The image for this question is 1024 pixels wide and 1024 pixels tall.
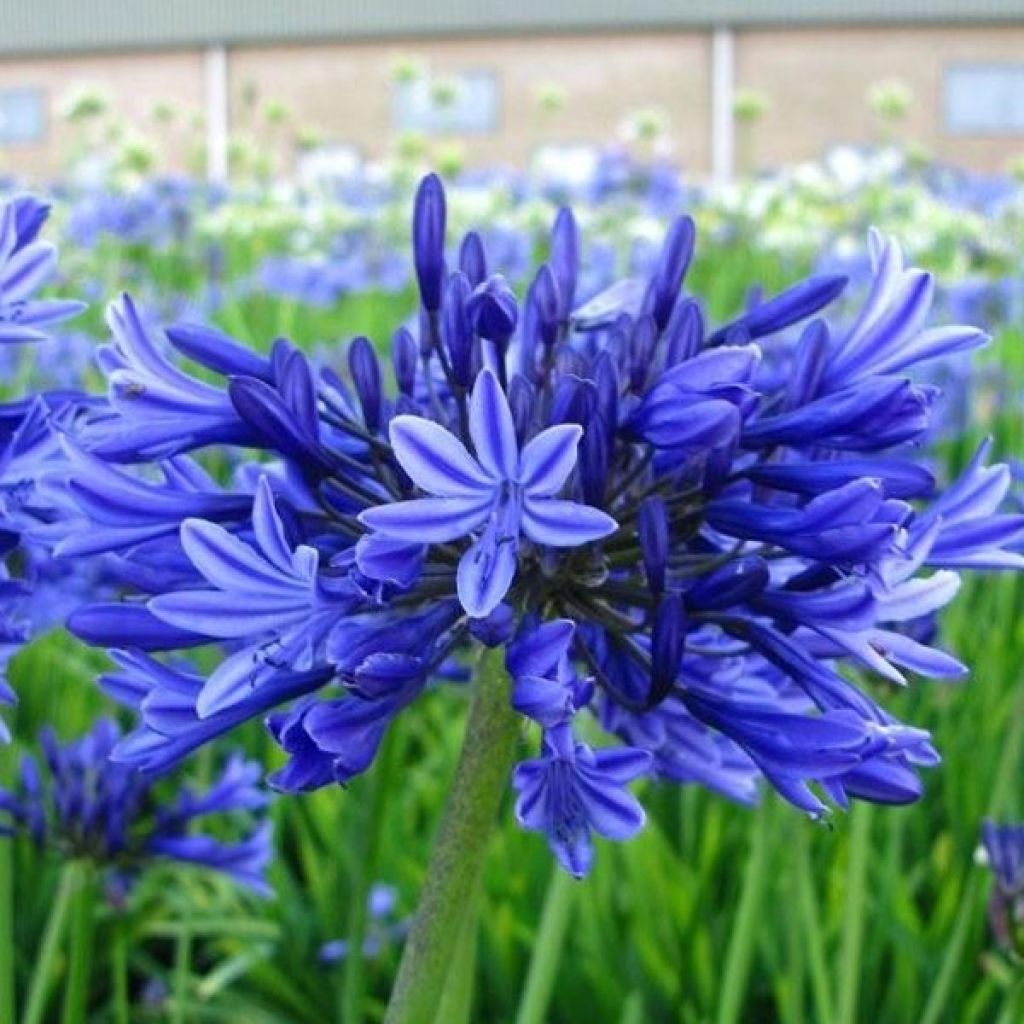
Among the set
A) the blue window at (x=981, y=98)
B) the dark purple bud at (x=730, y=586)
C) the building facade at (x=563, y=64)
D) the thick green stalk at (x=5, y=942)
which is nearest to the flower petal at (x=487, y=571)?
the dark purple bud at (x=730, y=586)

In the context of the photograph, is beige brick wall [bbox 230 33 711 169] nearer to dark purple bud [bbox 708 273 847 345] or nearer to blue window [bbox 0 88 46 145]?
blue window [bbox 0 88 46 145]

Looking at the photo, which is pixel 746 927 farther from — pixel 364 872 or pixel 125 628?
pixel 125 628

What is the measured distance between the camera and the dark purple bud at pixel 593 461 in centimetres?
90

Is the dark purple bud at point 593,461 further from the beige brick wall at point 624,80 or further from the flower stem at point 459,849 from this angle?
the beige brick wall at point 624,80

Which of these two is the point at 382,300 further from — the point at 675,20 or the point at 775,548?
the point at 675,20

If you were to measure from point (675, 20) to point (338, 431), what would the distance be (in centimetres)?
2512

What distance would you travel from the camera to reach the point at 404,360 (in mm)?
1030

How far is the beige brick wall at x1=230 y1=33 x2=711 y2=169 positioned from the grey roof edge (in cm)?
21

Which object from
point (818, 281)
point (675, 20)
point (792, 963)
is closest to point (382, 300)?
point (792, 963)

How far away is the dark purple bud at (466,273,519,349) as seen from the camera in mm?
936

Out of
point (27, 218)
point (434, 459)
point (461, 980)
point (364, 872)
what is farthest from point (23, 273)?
point (364, 872)

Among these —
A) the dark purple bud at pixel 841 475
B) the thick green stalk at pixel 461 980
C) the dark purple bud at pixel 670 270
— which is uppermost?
the dark purple bud at pixel 670 270

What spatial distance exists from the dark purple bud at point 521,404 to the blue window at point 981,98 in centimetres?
2558

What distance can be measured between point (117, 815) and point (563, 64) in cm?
2546
